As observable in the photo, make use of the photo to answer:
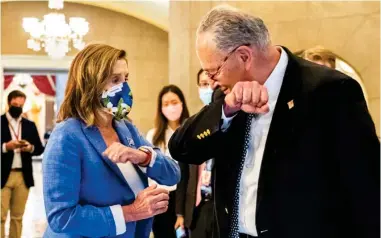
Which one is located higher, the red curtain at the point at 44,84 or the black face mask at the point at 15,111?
the red curtain at the point at 44,84

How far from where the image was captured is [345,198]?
4.42ft

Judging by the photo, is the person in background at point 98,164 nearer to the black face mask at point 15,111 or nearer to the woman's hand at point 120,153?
the woman's hand at point 120,153

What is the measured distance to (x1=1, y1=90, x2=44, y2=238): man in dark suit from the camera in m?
5.17

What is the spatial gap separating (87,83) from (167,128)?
2.08 m

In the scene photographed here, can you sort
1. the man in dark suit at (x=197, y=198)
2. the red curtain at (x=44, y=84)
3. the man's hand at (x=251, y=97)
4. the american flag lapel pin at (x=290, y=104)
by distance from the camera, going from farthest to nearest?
the red curtain at (x=44, y=84), the man in dark suit at (x=197, y=198), the american flag lapel pin at (x=290, y=104), the man's hand at (x=251, y=97)

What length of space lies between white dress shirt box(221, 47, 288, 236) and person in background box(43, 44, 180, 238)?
16.4 inches

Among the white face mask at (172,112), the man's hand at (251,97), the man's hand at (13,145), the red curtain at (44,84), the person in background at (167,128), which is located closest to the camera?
the man's hand at (251,97)

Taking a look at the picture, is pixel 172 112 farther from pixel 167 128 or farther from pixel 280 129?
pixel 280 129

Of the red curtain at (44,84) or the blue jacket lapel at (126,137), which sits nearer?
the blue jacket lapel at (126,137)

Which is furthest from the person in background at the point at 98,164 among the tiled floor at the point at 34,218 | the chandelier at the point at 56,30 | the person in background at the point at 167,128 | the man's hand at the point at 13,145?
the chandelier at the point at 56,30

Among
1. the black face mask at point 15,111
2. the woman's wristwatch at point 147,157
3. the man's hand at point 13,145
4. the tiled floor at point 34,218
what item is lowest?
the tiled floor at point 34,218

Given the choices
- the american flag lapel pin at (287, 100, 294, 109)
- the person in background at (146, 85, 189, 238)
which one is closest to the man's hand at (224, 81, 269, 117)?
the american flag lapel pin at (287, 100, 294, 109)

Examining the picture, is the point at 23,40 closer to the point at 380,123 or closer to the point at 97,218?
the point at 380,123

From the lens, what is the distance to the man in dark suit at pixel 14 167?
17.0 feet
